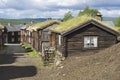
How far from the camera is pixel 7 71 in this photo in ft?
116

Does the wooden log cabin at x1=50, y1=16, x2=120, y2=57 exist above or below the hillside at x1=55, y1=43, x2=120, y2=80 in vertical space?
above

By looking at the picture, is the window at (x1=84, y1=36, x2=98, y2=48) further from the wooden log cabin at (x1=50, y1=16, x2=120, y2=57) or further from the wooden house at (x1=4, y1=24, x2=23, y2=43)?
the wooden house at (x1=4, y1=24, x2=23, y2=43)

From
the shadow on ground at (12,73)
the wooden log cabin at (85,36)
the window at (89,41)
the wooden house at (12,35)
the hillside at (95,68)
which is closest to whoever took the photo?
the hillside at (95,68)

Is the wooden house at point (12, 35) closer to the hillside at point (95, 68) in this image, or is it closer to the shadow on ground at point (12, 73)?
the shadow on ground at point (12, 73)

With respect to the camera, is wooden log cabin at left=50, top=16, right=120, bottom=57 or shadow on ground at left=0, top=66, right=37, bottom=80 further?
wooden log cabin at left=50, top=16, right=120, bottom=57

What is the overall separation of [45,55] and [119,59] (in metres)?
14.6

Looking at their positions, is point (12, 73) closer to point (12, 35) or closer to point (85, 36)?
point (85, 36)

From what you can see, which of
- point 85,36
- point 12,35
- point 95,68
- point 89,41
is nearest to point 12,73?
Answer: point 85,36

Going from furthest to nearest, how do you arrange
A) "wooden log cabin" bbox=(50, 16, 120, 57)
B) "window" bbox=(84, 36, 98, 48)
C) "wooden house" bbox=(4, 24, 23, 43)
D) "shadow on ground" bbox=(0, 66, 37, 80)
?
"wooden house" bbox=(4, 24, 23, 43) < "window" bbox=(84, 36, 98, 48) < "wooden log cabin" bbox=(50, 16, 120, 57) < "shadow on ground" bbox=(0, 66, 37, 80)

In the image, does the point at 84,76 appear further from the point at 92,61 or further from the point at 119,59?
the point at 92,61

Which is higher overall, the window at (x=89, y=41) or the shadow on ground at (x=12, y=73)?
the window at (x=89, y=41)

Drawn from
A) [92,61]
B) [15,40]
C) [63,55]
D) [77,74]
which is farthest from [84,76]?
[15,40]

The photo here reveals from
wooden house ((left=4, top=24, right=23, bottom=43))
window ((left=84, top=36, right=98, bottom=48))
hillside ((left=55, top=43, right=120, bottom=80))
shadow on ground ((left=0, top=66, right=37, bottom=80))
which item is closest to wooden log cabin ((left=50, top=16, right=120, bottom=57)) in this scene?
window ((left=84, top=36, right=98, bottom=48))

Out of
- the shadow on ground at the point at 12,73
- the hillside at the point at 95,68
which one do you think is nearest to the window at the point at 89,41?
the hillside at the point at 95,68
